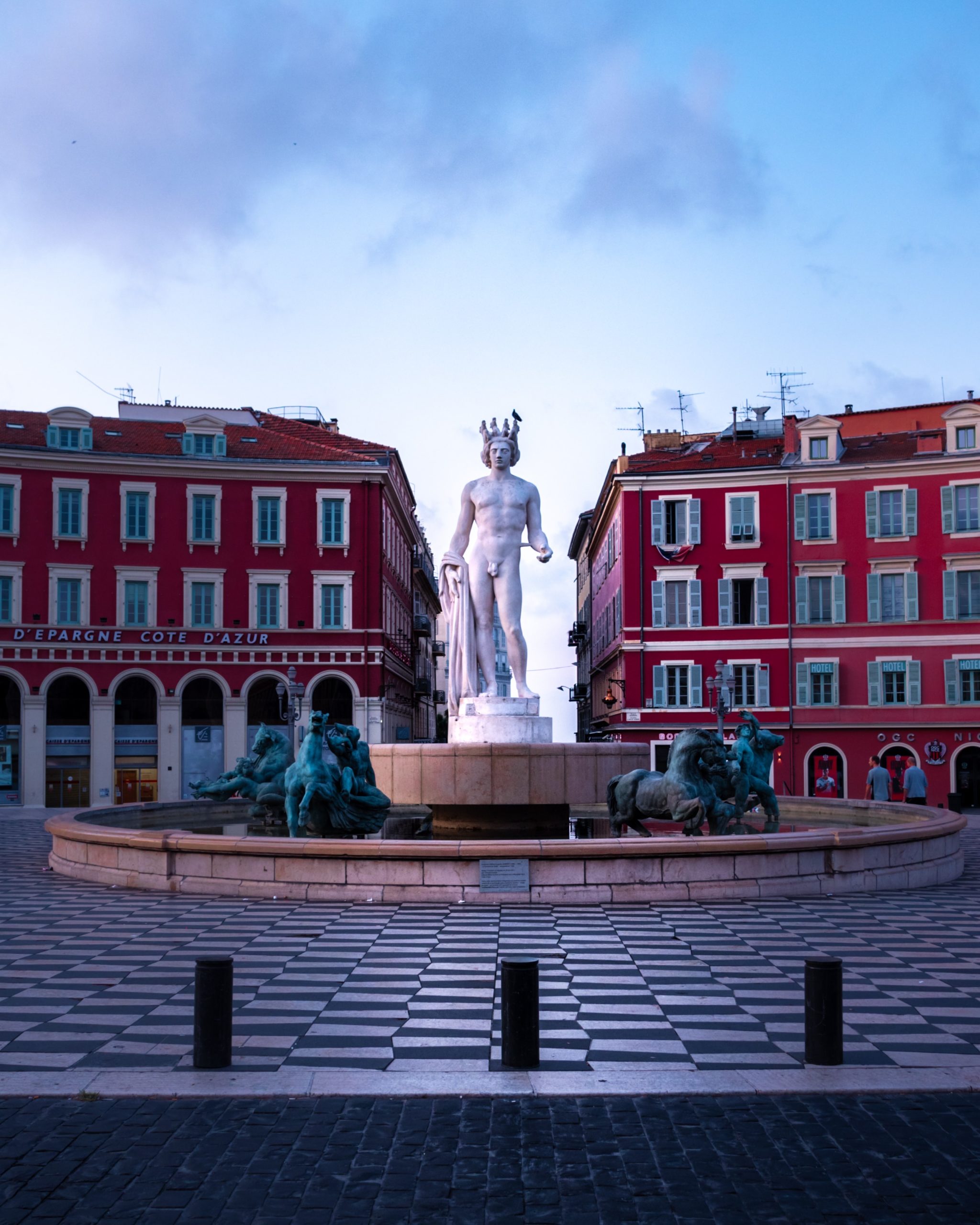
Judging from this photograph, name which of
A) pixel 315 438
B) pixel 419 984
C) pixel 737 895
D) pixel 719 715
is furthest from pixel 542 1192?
pixel 315 438

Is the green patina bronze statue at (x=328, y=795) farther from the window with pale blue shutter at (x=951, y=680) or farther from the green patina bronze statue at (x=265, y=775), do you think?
the window with pale blue shutter at (x=951, y=680)

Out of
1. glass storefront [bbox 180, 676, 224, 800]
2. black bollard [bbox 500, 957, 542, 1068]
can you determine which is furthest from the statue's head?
glass storefront [bbox 180, 676, 224, 800]

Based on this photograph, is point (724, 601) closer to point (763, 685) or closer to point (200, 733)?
point (763, 685)

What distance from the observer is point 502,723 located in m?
16.3

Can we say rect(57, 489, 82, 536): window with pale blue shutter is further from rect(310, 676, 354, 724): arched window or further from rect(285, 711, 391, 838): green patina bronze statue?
rect(285, 711, 391, 838): green patina bronze statue

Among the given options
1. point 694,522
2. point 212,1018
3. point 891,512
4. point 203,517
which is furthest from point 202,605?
point 212,1018

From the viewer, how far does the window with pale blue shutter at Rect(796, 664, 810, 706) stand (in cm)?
4678

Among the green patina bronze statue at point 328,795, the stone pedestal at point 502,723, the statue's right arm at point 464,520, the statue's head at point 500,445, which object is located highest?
the statue's head at point 500,445

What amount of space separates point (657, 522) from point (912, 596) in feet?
30.6

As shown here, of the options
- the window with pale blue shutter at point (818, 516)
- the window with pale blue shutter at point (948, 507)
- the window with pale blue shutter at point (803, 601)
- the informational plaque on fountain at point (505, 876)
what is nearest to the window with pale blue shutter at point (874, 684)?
the window with pale blue shutter at point (803, 601)

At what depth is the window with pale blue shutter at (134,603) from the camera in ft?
155

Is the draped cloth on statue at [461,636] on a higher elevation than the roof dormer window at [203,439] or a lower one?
lower

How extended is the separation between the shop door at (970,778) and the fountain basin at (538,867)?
105 ft

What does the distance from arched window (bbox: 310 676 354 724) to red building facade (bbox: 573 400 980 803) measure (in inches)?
379
